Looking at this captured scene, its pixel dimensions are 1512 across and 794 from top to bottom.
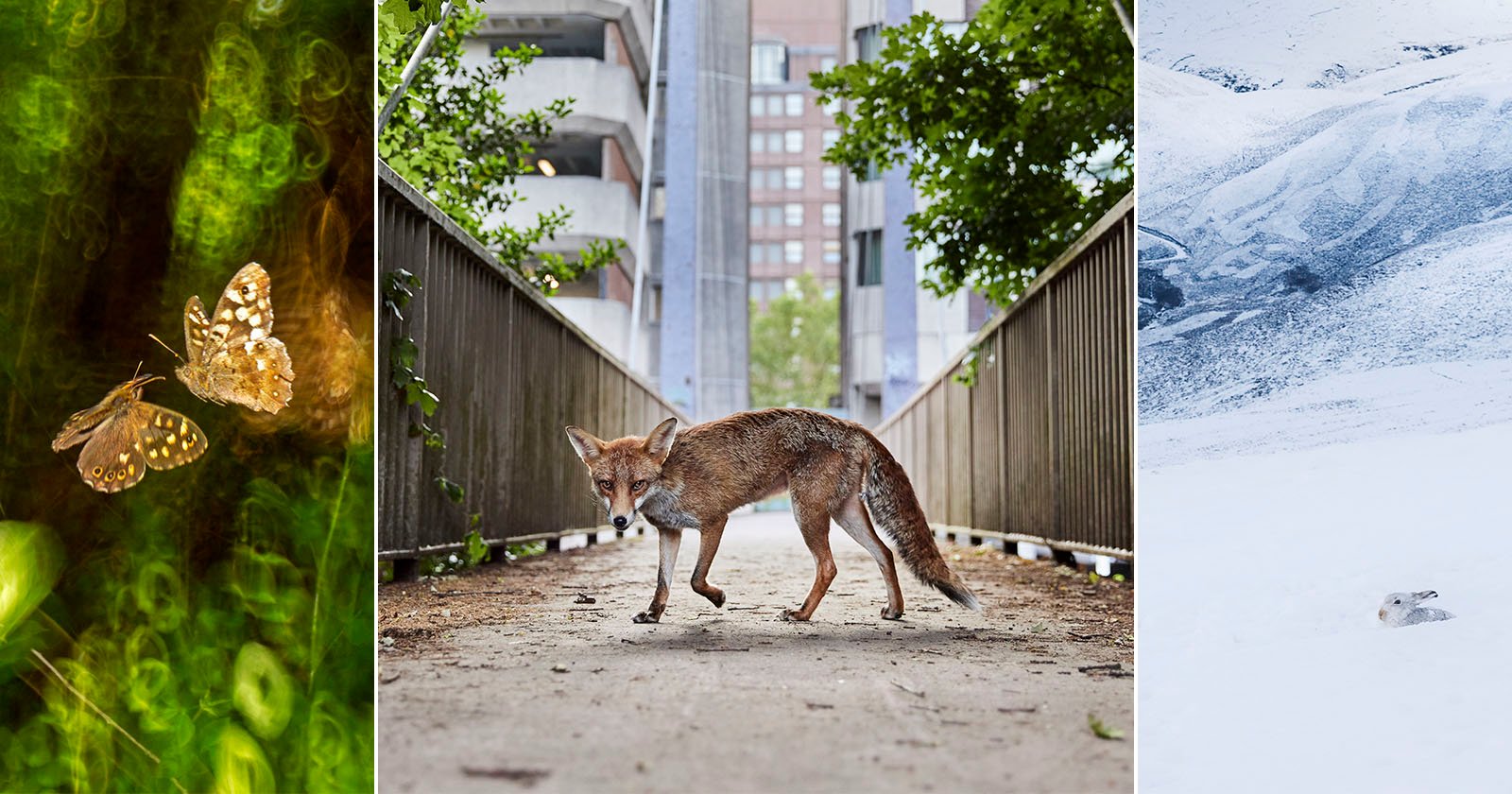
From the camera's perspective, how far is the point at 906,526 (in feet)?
13.4

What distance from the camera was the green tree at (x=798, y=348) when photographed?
16.1 meters

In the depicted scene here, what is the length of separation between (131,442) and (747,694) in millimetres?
1466

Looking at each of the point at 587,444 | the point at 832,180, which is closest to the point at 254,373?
the point at 587,444

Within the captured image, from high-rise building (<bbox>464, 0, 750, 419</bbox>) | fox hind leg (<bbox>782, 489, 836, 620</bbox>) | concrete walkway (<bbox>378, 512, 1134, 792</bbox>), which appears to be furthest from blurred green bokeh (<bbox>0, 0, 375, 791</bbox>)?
high-rise building (<bbox>464, 0, 750, 419</bbox>)

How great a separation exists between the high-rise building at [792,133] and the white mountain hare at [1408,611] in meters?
4.06

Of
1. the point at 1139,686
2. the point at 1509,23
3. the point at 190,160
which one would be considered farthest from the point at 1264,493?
the point at 190,160

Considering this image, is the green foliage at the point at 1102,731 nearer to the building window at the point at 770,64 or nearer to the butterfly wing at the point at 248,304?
the butterfly wing at the point at 248,304

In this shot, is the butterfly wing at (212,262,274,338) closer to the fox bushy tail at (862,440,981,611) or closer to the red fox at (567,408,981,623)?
the red fox at (567,408,981,623)

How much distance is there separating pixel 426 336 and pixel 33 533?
2.05m

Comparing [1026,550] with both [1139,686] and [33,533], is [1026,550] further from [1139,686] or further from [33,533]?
[33,533]

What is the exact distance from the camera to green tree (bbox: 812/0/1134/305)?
20.8 feet

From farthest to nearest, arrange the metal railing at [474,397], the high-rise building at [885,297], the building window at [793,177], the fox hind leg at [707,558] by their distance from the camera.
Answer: the building window at [793,177] < the high-rise building at [885,297] < the metal railing at [474,397] < the fox hind leg at [707,558]

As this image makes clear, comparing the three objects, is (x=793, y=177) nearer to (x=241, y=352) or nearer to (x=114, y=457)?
(x=241, y=352)

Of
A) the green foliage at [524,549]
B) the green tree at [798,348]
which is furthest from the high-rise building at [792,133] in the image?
the green tree at [798,348]
